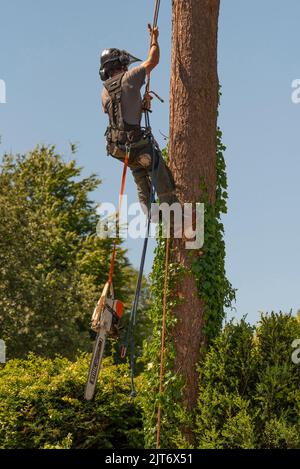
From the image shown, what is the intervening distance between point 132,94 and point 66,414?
4.56 meters

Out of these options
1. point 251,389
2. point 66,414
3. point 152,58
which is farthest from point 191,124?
point 66,414

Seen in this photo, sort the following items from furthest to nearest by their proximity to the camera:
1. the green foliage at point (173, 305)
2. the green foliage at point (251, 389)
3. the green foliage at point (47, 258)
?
1. the green foliage at point (47, 258)
2. the green foliage at point (173, 305)
3. the green foliage at point (251, 389)

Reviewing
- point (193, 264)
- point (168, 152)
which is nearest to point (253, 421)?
point (193, 264)

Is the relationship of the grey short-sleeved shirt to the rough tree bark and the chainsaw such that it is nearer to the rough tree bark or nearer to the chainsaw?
the rough tree bark

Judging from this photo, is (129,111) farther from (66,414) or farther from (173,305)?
(66,414)

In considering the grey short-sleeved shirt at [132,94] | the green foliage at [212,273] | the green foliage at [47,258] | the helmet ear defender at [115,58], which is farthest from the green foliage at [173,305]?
the green foliage at [47,258]

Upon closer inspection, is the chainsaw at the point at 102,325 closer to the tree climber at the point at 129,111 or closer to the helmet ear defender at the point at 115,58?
the tree climber at the point at 129,111

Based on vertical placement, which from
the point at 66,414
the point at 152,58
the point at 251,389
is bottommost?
the point at 66,414

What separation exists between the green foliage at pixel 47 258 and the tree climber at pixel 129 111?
23.1m

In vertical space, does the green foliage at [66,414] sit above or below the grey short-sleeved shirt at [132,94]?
below

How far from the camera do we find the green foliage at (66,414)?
36.6 ft

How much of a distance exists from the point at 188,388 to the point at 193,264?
167cm

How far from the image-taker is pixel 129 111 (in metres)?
10.9

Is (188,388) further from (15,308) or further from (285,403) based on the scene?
Answer: (15,308)
